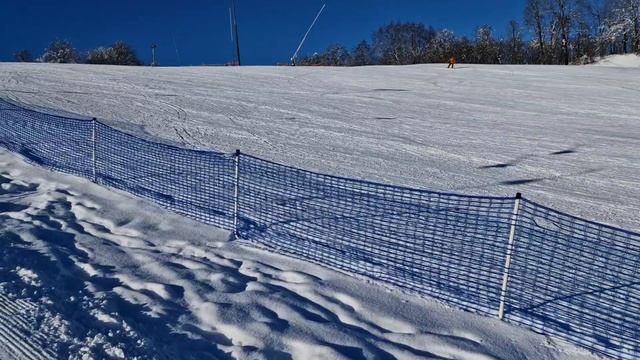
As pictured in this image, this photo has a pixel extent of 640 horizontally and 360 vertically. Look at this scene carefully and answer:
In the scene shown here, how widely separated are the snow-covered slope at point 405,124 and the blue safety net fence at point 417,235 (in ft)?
6.69

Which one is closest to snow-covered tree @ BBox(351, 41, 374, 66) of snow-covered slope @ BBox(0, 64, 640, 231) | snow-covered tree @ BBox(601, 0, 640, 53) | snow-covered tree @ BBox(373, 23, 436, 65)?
snow-covered tree @ BBox(373, 23, 436, 65)

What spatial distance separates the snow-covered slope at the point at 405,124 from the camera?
11055 mm

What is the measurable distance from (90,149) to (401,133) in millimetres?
8424

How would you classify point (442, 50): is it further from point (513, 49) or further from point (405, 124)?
point (405, 124)

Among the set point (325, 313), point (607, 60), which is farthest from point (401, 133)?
point (607, 60)

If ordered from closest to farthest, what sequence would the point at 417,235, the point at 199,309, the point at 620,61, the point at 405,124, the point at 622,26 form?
the point at 199,309, the point at 417,235, the point at 405,124, the point at 620,61, the point at 622,26

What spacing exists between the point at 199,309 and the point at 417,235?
10.7 feet

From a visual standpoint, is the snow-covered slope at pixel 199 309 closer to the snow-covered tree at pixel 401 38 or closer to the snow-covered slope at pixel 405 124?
the snow-covered slope at pixel 405 124

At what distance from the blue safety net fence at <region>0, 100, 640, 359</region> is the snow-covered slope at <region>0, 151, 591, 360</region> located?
42cm

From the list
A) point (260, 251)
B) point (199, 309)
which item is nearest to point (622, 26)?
point (260, 251)

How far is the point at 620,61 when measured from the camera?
63.6 metres

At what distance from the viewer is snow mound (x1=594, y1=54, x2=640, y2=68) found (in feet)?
204

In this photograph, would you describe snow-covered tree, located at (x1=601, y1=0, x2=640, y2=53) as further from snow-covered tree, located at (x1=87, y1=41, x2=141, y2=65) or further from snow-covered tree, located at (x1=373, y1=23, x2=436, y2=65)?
snow-covered tree, located at (x1=87, y1=41, x2=141, y2=65)

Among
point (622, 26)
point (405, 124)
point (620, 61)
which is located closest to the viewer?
point (405, 124)
